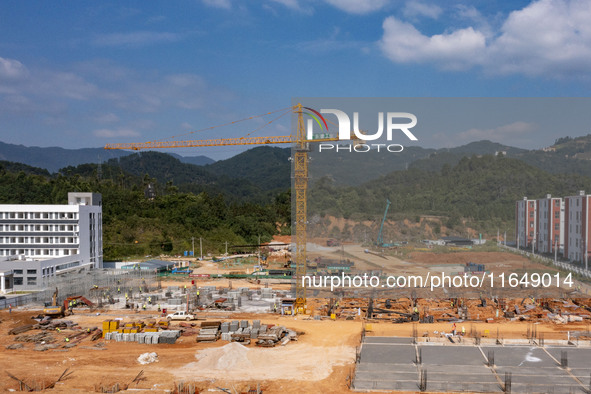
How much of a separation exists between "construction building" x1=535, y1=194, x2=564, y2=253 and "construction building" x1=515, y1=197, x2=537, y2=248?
0.31m

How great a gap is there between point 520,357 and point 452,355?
2.43 meters

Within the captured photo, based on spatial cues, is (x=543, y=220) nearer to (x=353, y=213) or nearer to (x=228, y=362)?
(x=353, y=213)

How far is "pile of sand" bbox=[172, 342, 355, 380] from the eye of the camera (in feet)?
59.2

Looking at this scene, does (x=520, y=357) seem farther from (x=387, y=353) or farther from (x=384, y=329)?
(x=384, y=329)

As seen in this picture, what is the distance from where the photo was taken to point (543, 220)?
3550 centimetres

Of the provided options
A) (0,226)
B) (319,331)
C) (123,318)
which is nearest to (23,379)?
(123,318)

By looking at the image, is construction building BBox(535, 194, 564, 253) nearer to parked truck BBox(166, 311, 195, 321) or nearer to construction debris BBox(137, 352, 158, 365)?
parked truck BBox(166, 311, 195, 321)

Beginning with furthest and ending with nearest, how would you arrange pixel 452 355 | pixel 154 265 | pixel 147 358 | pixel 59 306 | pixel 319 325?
pixel 154 265 → pixel 59 306 → pixel 319 325 → pixel 452 355 → pixel 147 358

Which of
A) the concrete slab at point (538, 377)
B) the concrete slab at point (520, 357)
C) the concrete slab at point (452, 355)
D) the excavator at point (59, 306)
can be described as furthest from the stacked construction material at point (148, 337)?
the concrete slab at point (538, 377)

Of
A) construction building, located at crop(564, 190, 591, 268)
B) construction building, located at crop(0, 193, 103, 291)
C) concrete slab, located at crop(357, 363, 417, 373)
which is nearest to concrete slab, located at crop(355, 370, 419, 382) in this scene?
concrete slab, located at crop(357, 363, 417, 373)

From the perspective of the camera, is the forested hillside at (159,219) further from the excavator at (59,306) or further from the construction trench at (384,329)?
the excavator at (59,306)

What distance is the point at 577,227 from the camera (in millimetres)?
33719

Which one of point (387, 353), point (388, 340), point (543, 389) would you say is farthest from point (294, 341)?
point (543, 389)

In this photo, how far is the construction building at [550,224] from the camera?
115 feet
